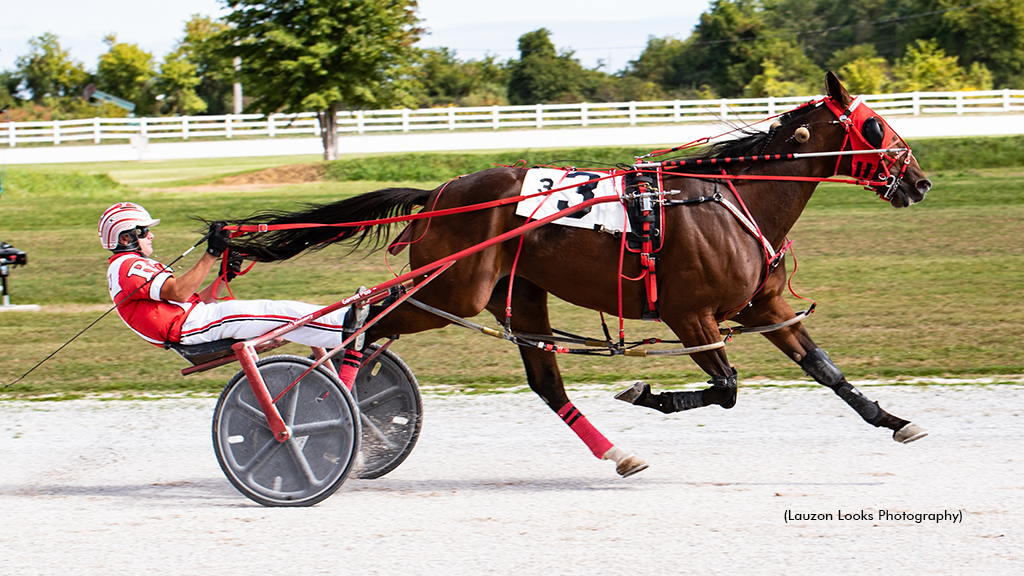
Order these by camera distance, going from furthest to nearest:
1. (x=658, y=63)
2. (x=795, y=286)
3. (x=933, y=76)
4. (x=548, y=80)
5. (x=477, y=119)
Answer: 1. (x=658, y=63)
2. (x=548, y=80)
3. (x=933, y=76)
4. (x=477, y=119)
5. (x=795, y=286)

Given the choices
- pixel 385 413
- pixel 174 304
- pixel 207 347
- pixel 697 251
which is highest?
pixel 697 251

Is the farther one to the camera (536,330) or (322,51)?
(322,51)

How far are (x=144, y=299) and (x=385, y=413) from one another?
1.23 meters

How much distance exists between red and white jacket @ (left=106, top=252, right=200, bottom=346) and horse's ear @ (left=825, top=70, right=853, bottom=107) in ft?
10.1

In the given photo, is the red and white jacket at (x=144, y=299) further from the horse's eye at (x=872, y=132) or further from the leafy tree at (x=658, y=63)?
the leafy tree at (x=658, y=63)

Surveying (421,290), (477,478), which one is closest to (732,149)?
(421,290)

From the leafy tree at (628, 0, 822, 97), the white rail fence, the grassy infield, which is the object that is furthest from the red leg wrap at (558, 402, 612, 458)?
the leafy tree at (628, 0, 822, 97)

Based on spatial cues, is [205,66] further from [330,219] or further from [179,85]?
[330,219]

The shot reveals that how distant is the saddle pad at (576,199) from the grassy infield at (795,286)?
234 centimetres

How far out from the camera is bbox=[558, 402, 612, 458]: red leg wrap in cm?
477

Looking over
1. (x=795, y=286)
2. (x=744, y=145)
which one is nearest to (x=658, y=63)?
(x=795, y=286)

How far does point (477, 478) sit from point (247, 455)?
1.05 m

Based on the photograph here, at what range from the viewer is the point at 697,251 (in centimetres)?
455

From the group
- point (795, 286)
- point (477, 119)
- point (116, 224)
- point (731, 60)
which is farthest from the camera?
point (731, 60)
